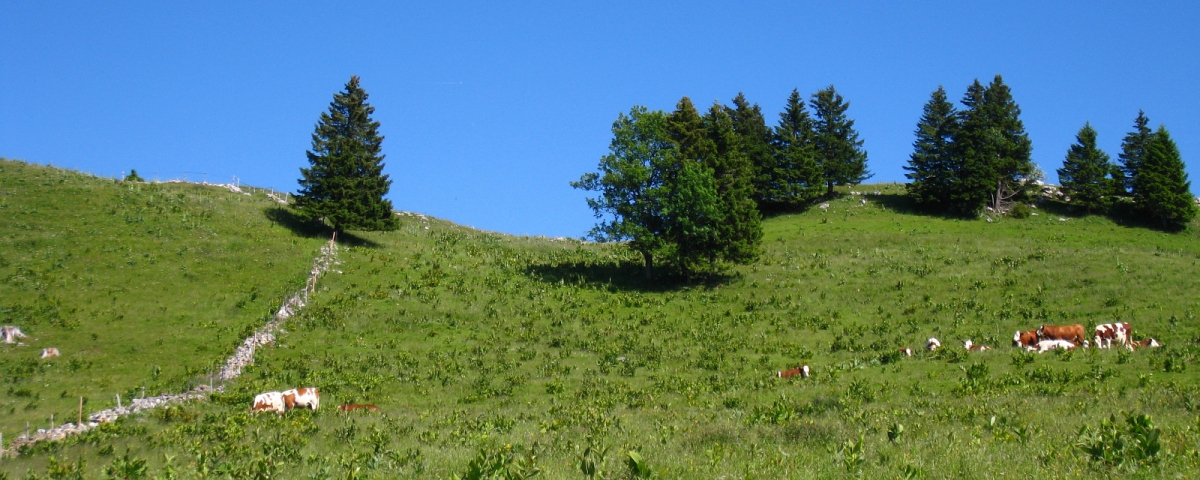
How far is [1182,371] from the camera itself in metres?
22.7

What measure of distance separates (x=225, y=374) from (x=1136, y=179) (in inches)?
2795

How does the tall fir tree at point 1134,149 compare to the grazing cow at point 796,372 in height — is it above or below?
above

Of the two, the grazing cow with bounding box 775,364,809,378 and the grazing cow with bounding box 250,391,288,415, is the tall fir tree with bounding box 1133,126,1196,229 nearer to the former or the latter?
the grazing cow with bounding box 775,364,809,378

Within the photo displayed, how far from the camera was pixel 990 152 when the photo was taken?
71.1 meters

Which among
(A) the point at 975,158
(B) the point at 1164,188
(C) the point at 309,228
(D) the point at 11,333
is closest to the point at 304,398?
(D) the point at 11,333

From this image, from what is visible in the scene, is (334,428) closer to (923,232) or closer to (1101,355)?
(1101,355)

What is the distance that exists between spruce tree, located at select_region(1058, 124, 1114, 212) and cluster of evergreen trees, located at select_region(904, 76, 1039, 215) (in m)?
2.81

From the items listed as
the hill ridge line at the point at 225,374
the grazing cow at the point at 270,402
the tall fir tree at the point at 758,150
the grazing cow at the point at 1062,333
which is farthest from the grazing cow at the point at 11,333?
the tall fir tree at the point at 758,150

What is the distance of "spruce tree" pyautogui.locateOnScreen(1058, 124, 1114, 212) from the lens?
69312 millimetres

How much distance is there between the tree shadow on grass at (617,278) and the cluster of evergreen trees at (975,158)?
97.5 ft

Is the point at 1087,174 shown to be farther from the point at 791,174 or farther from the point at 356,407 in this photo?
the point at 356,407

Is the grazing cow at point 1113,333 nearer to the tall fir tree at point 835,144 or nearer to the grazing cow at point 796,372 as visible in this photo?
the grazing cow at point 796,372

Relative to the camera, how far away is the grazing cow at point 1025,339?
102ft

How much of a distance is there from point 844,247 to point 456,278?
91.3 ft
